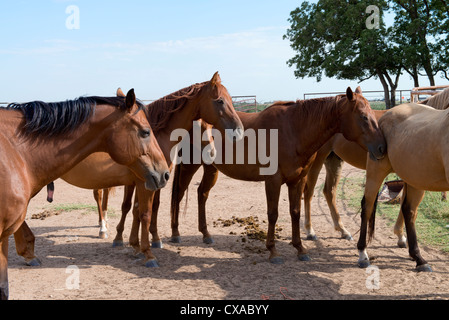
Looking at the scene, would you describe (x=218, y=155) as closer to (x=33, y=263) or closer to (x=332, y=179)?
(x=332, y=179)

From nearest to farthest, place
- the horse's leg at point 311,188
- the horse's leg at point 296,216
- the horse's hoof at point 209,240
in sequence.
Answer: the horse's leg at point 296,216 < the horse's hoof at point 209,240 < the horse's leg at point 311,188

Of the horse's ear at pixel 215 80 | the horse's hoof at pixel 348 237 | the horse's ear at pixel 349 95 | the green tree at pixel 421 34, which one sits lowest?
the horse's hoof at pixel 348 237

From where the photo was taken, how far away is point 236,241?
6223 mm

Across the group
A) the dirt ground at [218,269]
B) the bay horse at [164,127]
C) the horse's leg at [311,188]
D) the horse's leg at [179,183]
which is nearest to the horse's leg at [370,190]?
the dirt ground at [218,269]

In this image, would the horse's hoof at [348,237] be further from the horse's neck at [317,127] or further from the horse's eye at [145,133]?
the horse's eye at [145,133]

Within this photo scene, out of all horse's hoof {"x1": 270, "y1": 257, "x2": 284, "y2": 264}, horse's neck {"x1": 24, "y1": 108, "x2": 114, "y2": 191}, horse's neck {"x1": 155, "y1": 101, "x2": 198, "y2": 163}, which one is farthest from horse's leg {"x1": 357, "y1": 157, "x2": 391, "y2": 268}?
horse's neck {"x1": 24, "y1": 108, "x2": 114, "y2": 191}

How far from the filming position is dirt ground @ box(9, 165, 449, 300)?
4.12 meters

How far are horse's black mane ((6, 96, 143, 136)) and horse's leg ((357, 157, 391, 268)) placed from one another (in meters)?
3.28

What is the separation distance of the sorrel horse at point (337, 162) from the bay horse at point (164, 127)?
1.95 meters

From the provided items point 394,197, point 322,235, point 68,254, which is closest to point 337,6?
point 394,197

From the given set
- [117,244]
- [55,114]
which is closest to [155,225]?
A: [117,244]

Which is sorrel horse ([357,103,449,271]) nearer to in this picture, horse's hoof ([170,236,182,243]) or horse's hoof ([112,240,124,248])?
horse's hoof ([170,236,182,243])

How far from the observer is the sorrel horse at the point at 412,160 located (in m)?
4.17
